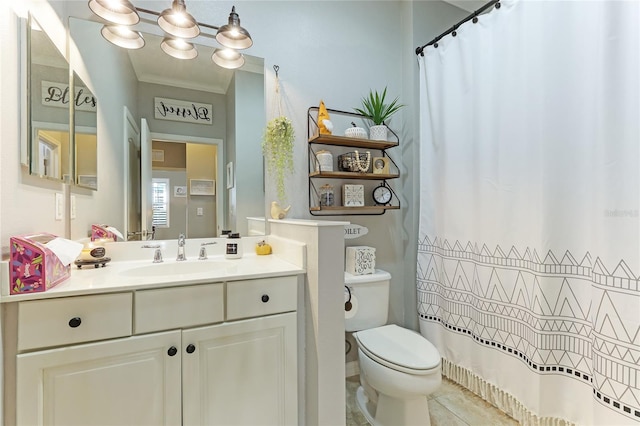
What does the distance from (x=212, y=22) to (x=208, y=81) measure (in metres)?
0.33

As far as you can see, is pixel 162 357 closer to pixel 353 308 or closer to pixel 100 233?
pixel 100 233

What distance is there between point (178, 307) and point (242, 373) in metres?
0.38

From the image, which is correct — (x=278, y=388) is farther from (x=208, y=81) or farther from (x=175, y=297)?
(x=208, y=81)

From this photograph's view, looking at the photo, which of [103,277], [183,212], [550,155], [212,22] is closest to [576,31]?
[550,155]

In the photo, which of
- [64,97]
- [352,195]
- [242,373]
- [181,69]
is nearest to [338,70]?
[352,195]

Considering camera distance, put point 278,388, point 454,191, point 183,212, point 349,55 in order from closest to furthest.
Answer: point 278,388, point 183,212, point 454,191, point 349,55

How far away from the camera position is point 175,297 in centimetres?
107

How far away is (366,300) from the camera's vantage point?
5.91ft

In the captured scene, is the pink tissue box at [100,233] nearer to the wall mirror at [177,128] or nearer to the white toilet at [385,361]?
the wall mirror at [177,128]

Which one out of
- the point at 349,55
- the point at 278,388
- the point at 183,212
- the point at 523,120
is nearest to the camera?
the point at 278,388

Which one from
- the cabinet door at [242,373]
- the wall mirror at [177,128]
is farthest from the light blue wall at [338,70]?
the cabinet door at [242,373]

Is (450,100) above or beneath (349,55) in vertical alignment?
beneath

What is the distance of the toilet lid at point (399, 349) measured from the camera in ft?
4.43

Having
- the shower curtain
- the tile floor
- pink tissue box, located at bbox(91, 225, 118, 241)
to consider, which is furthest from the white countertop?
the shower curtain
